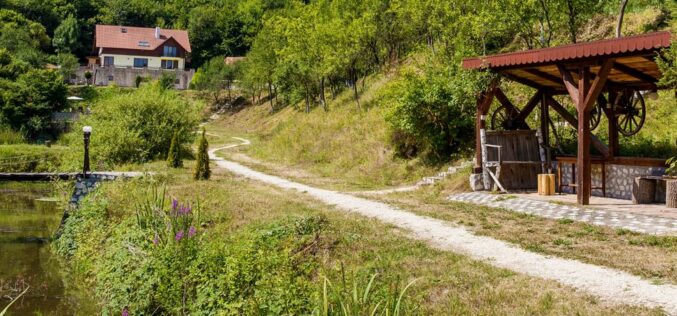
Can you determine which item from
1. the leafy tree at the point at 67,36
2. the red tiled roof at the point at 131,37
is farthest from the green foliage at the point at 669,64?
the leafy tree at the point at 67,36

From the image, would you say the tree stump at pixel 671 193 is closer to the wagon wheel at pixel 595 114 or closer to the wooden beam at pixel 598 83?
the wooden beam at pixel 598 83

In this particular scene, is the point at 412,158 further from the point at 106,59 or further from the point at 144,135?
the point at 106,59

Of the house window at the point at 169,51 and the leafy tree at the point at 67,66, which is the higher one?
the house window at the point at 169,51

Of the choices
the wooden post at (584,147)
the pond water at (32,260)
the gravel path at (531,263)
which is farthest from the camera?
the wooden post at (584,147)

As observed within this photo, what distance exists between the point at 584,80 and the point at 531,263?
712 cm

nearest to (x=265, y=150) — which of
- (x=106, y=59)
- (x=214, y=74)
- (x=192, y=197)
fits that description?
(x=192, y=197)

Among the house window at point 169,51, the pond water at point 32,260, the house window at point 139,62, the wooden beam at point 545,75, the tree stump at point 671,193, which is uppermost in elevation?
the house window at point 169,51

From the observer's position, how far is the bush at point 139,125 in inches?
1061

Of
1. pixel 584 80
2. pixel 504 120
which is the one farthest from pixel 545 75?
pixel 584 80

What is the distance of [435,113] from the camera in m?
22.3

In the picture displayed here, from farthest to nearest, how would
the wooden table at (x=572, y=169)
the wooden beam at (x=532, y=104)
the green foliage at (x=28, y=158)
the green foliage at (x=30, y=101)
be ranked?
the green foliage at (x=30, y=101), the green foliage at (x=28, y=158), the wooden beam at (x=532, y=104), the wooden table at (x=572, y=169)

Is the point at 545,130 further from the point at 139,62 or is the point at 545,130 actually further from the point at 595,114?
the point at 139,62

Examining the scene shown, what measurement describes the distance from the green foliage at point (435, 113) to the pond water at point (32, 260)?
1220 centimetres

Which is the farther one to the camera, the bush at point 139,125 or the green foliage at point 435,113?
the bush at point 139,125
